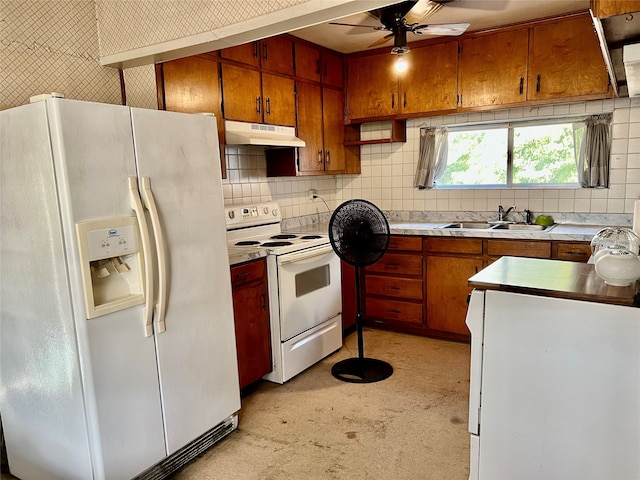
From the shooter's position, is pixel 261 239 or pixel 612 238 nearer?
pixel 612 238

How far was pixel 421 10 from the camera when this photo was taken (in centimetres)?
270

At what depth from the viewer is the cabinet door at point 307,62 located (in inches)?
146

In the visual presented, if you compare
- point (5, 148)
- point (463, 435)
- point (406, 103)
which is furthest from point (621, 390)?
point (406, 103)

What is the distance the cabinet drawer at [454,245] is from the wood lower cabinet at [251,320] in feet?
4.89

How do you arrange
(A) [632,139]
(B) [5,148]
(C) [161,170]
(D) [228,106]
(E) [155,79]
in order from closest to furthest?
(B) [5,148]
(C) [161,170]
(E) [155,79]
(D) [228,106]
(A) [632,139]

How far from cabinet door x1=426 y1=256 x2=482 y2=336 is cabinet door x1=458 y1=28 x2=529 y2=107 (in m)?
1.33

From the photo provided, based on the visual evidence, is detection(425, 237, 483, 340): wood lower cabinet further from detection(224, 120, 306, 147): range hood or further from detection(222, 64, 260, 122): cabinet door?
detection(222, 64, 260, 122): cabinet door

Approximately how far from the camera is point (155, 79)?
2.58 m

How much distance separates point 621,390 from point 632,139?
2534 mm

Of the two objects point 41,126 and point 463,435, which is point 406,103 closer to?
point 463,435

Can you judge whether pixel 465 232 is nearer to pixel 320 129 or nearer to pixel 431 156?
pixel 431 156

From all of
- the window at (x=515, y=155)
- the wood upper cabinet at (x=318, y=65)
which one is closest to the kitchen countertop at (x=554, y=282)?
the window at (x=515, y=155)

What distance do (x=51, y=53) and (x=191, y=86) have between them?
78 centimetres

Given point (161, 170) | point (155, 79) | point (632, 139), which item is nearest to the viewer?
point (161, 170)
